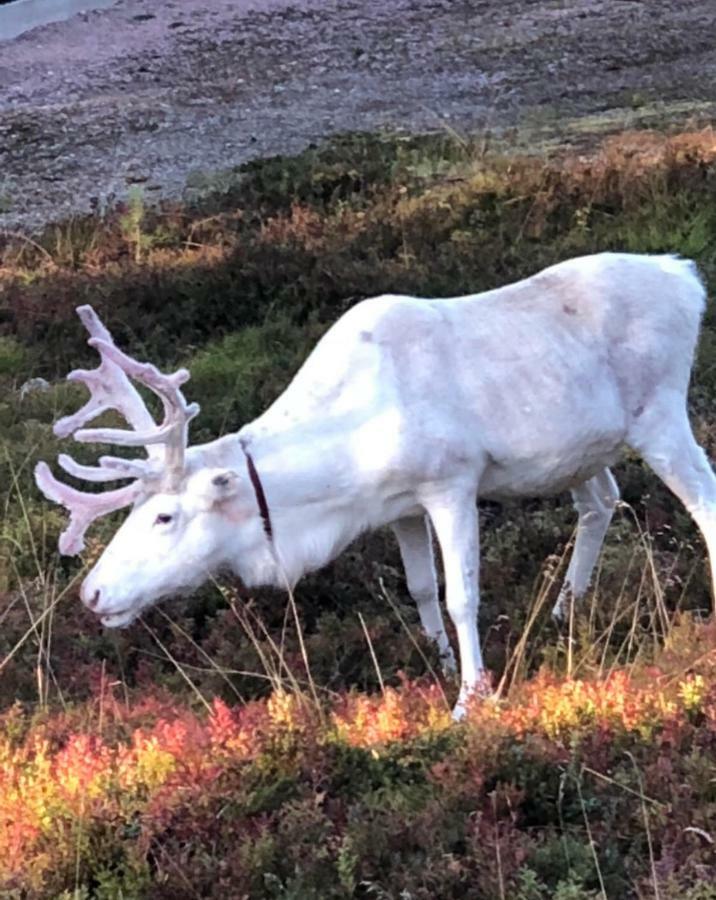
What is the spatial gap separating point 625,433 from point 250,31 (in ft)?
75.8

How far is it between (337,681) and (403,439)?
1164 millimetres

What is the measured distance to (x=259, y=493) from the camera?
5652mm

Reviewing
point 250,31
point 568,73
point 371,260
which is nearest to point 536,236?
point 371,260

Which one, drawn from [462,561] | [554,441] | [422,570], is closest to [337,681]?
[422,570]

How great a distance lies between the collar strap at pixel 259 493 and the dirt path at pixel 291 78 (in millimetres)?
9811

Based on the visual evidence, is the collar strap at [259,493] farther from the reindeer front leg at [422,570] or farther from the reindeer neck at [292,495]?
the reindeer front leg at [422,570]

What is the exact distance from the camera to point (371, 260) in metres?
11.1

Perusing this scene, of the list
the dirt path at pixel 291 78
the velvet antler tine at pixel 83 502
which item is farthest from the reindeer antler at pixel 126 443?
the dirt path at pixel 291 78

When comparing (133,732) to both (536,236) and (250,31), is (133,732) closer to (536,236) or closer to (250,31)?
(536,236)

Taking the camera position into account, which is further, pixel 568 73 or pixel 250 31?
pixel 250 31

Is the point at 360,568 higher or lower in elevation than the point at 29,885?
lower

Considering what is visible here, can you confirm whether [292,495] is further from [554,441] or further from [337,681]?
[554,441]

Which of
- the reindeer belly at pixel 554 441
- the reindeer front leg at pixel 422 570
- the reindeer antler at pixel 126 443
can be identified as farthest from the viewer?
the reindeer front leg at pixel 422 570

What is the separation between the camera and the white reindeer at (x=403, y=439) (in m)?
5.59
